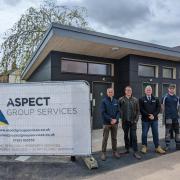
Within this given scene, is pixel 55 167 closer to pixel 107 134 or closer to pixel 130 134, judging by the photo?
pixel 107 134

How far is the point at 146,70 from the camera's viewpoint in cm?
1443

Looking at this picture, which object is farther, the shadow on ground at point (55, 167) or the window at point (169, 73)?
the window at point (169, 73)

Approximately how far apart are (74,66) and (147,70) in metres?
3.63

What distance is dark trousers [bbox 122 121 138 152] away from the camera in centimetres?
788

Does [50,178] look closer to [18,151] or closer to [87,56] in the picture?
[18,151]

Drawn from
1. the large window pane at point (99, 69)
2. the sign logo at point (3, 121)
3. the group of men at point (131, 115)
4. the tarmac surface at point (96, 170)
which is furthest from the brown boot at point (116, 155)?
the large window pane at point (99, 69)

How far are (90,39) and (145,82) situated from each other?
430 cm

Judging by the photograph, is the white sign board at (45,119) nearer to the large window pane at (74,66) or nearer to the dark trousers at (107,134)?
the dark trousers at (107,134)

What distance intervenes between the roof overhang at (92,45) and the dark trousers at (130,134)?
3.74 metres

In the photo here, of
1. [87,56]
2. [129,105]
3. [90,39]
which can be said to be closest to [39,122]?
[129,105]

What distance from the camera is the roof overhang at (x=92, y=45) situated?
33.7 feet

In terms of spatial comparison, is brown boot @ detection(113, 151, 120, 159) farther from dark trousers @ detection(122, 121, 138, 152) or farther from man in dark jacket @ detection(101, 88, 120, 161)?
dark trousers @ detection(122, 121, 138, 152)

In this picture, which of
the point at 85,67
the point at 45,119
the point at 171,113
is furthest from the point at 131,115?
the point at 85,67

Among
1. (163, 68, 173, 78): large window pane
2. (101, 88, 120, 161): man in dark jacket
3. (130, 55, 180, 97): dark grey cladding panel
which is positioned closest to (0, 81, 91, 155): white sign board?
(101, 88, 120, 161): man in dark jacket
